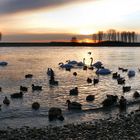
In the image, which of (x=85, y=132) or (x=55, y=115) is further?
(x=55, y=115)

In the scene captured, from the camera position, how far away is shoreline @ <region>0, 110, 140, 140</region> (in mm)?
21047

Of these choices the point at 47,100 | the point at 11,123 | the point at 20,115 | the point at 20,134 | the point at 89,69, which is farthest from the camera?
the point at 89,69

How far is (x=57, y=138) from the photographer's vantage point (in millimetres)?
21047

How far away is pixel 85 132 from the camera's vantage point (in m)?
22.6

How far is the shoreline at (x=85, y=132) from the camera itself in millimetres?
21047

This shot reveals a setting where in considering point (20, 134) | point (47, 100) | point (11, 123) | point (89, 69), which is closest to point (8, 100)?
point (47, 100)

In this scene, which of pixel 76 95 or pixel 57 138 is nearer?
pixel 57 138

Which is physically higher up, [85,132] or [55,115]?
[85,132]

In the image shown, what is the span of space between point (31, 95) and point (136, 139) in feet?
71.4

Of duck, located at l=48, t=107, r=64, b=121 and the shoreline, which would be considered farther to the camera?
duck, located at l=48, t=107, r=64, b=121

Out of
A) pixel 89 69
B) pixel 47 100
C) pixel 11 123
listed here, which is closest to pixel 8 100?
pixel 47 100

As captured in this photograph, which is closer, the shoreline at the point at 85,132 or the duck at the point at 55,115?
the shoreline at the point at 85,132

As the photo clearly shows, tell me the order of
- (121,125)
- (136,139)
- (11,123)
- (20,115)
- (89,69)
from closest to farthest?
(136,139) → (121,125) → (11,123) → (20,115) → (89,69)

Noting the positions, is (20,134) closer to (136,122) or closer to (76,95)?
(136,122)
